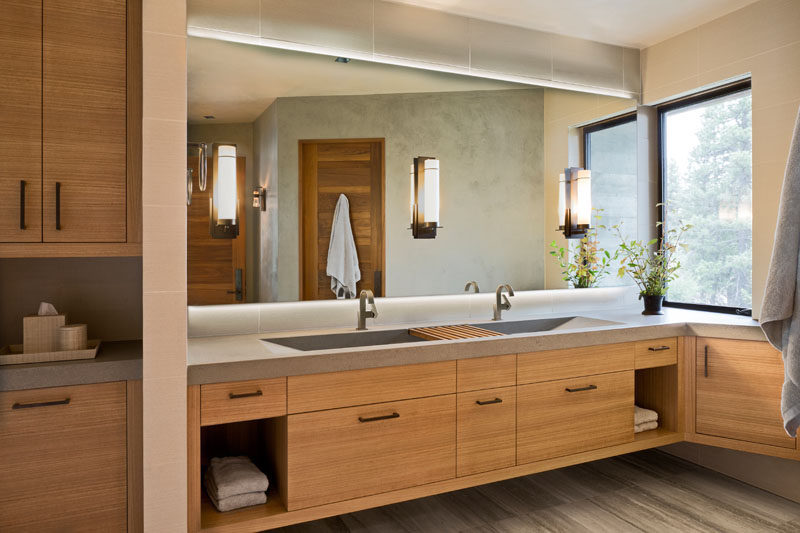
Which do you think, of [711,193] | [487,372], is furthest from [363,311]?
[711,193]

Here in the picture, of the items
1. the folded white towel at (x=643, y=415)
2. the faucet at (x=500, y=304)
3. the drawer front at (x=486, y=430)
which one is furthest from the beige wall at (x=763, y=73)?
the drawer front at (x=486, y=430)

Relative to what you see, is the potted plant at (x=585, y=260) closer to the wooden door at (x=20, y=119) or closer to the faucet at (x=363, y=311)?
the faucet at (x=363, y=311)

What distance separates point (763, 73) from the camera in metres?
2.80

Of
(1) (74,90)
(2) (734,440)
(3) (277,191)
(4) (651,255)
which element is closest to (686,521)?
(2) (734,440)

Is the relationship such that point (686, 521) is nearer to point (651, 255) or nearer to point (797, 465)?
point (797, 465)

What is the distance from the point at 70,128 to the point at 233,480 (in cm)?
138

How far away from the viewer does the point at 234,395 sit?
1.82 metres

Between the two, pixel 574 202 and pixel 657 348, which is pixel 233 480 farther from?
pixel 574 202

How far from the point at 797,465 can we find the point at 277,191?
2890 mm

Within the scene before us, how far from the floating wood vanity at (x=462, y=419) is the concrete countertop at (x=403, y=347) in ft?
0.11

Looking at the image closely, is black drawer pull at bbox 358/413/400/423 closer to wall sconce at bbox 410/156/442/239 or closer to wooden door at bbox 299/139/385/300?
wooden door at bbox 299/139/385/300

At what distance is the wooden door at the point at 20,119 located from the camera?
1710mm

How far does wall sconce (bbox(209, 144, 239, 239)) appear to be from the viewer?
2.34 metres

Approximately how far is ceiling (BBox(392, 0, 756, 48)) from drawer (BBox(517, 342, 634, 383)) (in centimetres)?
180
